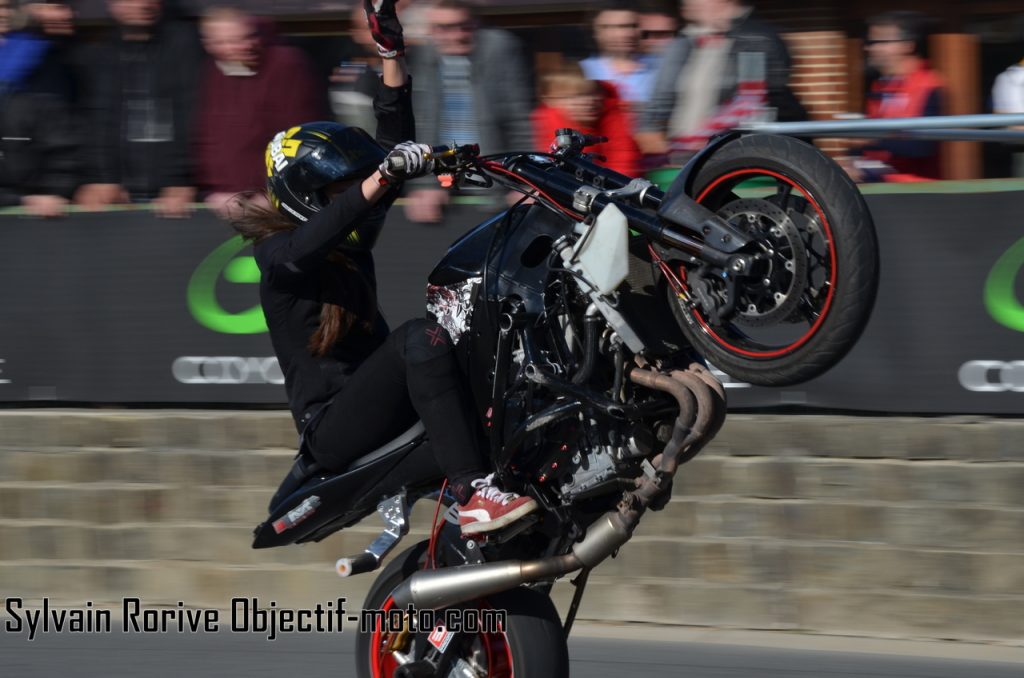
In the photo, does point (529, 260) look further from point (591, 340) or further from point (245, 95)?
point (245, 95)

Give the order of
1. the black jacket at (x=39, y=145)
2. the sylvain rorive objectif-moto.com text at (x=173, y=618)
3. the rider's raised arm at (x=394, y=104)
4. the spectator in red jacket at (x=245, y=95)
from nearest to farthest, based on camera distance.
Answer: the rider's raised arm at (x=394, y=104) → the sylvain rorive objectif-moto.com text at (x=173, y=618) → the spectator in red jacket at (x=245, y=95) → the black jacket at (x=39, y=145)

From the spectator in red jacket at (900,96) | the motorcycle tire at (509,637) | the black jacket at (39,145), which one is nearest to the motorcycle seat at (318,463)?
the motorcycle tire at (509,637)

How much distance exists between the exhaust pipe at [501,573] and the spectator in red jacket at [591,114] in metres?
2.09

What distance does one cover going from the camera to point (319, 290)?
459 cm

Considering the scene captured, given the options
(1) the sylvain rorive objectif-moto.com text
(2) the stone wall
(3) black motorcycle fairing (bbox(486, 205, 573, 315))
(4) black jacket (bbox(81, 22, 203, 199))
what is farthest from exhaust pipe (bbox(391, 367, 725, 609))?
(4) black jacket (bbox(81, 22, 203, 199))

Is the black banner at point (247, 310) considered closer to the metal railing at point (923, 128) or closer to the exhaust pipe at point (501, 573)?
the metal railing at point (923, 128)

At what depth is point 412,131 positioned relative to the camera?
16.0 ft

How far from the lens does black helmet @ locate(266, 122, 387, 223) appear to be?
4.41m

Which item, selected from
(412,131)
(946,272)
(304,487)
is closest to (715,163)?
(412,131)

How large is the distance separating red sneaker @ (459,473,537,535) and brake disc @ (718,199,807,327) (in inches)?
30.5

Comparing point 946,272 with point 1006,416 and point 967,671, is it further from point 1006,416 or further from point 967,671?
point 967,671

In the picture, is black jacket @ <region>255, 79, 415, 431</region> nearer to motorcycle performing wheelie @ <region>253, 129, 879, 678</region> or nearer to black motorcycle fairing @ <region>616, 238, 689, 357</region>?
motorcycle performing wheelie @ <region>253, 129, 879, 678</region>

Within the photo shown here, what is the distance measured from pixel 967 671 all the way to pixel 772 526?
89 cm

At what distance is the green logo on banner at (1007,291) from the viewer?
557 centimetres
